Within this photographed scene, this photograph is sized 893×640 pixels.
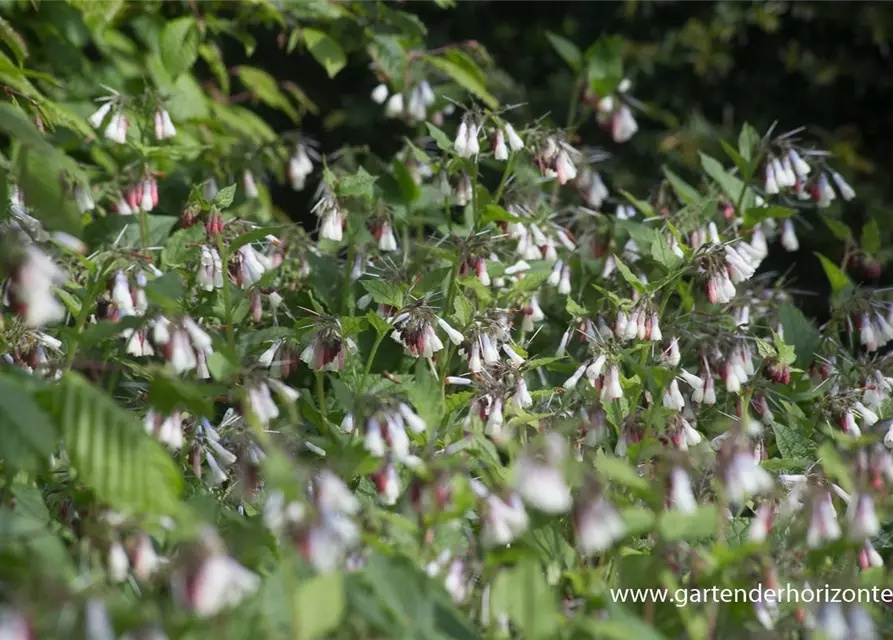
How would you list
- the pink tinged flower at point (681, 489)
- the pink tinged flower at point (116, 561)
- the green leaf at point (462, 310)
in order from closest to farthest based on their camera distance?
the pink tinged flower at point (116, 561)
the pink tinged flower at point (681, 489)
the green leaf at point (462, 310)

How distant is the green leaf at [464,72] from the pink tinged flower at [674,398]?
75.7 inches

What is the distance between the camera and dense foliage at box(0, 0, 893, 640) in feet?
7.72

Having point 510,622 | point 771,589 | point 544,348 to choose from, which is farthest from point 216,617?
point 544,348

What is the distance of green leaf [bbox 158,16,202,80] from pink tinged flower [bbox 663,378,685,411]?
283 centimetres

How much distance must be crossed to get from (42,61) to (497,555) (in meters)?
4.11

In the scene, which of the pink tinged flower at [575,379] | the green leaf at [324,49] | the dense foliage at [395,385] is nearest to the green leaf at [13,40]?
the dense foliage at [395,385]

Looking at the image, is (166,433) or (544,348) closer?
(166,433)

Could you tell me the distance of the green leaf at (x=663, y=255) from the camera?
3.68 meters

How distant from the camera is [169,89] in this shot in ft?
17.6

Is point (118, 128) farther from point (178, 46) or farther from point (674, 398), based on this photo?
point (674, 398)

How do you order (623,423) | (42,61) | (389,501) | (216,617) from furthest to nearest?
(42,61) → (623,423) → (389,501) → (216,617)

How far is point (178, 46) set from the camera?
503 cm

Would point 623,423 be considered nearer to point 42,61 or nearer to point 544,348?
point 544,348

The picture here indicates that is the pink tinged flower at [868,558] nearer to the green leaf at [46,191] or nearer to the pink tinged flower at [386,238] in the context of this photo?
the pink tinged flower at [386,238]
